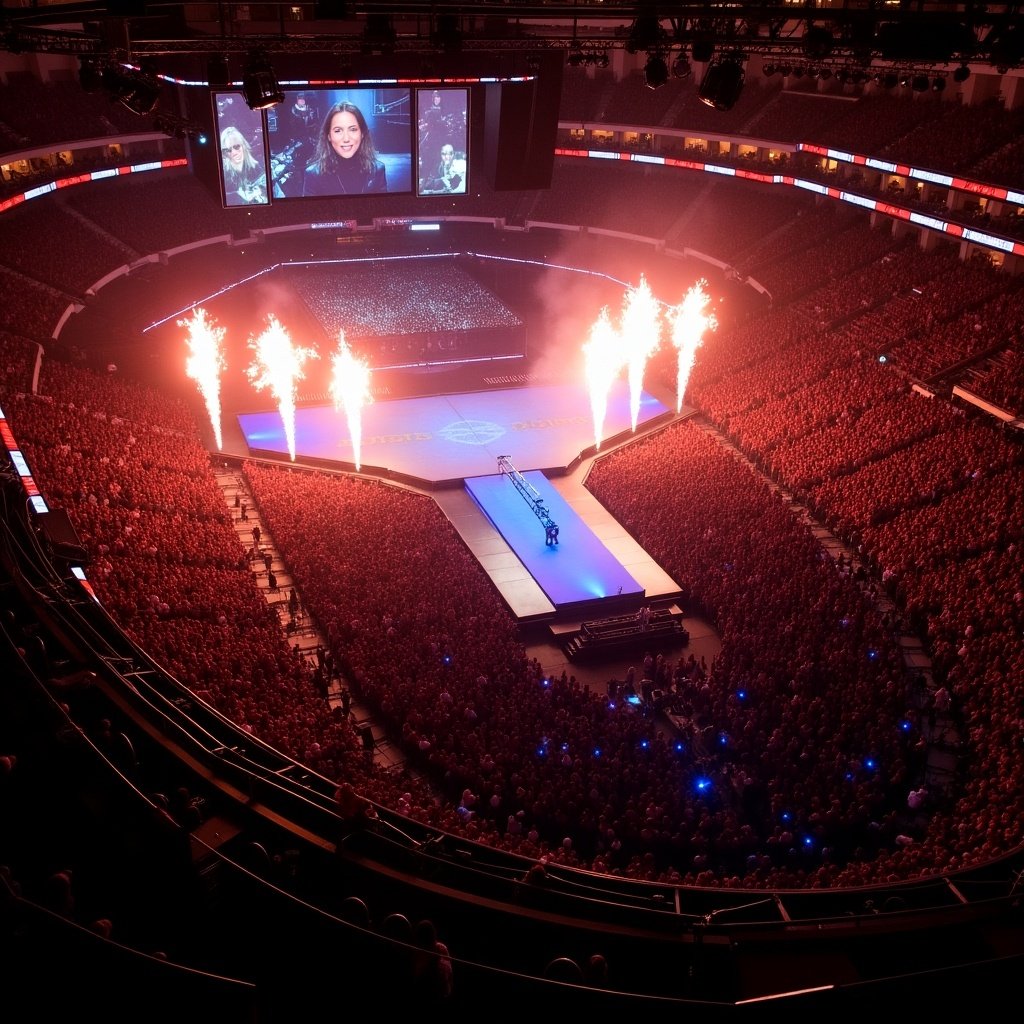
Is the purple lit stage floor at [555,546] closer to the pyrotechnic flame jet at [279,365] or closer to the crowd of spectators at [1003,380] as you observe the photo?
the pyrotechnic flame jet at [279,365]

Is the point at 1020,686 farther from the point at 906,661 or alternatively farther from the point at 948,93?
the point at 948,93

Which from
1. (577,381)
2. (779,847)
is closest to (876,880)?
(779,847)

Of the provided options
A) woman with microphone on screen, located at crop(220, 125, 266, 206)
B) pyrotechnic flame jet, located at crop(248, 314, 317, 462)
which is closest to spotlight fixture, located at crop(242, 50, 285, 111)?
woman with microphone on screen, located at crop(220, 125, 266, 206)

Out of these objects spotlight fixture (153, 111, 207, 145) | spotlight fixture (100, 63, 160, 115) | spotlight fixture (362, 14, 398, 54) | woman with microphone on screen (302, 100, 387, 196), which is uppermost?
woman with microphone on screen (302, 100, 387, 196)

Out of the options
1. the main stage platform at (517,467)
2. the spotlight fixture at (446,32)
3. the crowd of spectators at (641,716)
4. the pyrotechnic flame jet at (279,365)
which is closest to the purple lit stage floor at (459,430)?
the main stage platform at (517,467)

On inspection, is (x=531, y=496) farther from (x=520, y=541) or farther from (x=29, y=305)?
(x=29, y=305)

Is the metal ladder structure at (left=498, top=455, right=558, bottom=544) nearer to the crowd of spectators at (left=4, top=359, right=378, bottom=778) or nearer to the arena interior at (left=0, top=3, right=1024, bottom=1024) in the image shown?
the arena interior at (left=0, top=3, right=1024, bottom=1024)
